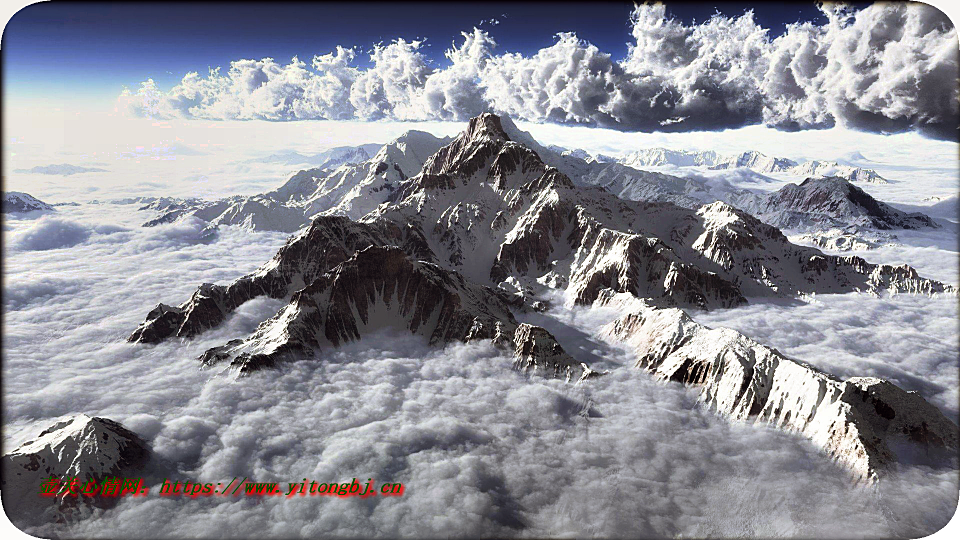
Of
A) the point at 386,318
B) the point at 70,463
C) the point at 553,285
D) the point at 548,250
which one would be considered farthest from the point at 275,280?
the point at 548,250

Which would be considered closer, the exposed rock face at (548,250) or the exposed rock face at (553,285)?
the exposed rock face at (553,285)

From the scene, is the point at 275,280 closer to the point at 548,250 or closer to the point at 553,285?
the point at 553,285

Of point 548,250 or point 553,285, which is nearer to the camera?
point 553,285

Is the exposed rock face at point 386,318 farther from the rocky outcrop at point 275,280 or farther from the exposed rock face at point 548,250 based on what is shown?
the exposed rock face at point 548,250

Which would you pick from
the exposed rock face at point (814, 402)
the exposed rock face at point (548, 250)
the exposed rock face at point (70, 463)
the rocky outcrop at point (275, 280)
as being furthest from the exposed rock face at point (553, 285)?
the exposed rock face at point (70, 463)

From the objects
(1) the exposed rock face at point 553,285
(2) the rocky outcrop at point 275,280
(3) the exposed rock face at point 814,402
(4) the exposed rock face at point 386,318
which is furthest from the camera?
(2) the rocky outcrop at point 275,280

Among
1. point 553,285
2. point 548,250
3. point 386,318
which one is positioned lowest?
point 553,285

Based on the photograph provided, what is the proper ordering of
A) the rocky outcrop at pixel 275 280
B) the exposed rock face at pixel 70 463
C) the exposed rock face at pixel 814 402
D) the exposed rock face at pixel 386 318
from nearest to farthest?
the exposed rock face at pixel 70 463 < the exposed rock face at pixel 814 402 < the exposed rock face at pixel 386 318 < the rocky outcrop at pixel 275 280
